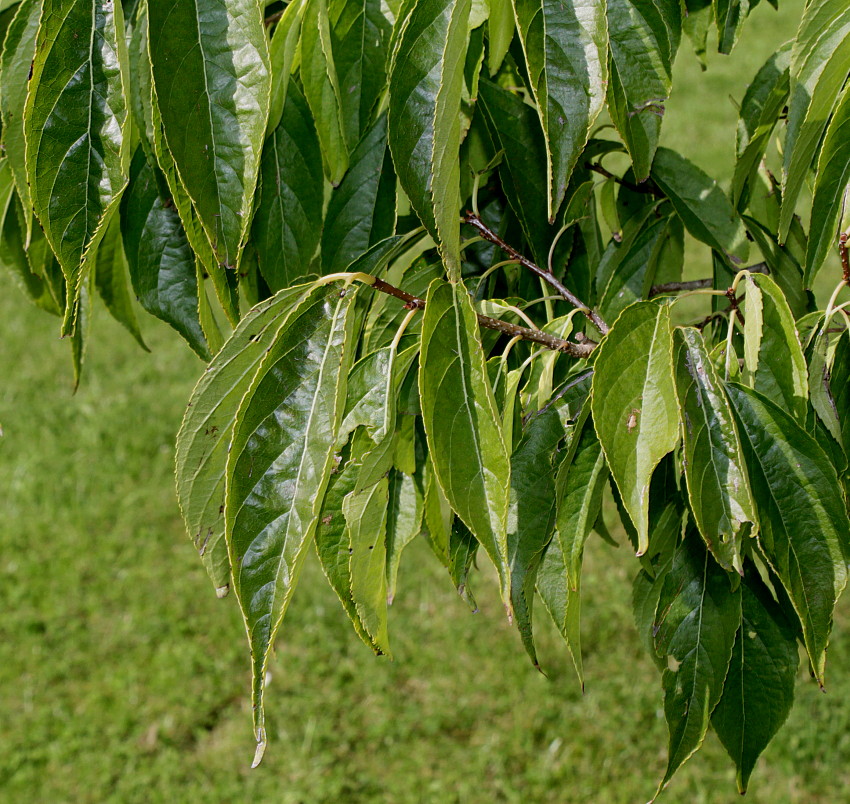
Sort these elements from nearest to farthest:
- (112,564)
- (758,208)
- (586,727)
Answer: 1. (758,208)
2. (586,727)
3. (112,564)

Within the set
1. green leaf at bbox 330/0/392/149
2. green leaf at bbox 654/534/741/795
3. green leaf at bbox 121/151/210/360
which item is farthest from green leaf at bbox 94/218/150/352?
green leaf at bbox 654/534/741/795

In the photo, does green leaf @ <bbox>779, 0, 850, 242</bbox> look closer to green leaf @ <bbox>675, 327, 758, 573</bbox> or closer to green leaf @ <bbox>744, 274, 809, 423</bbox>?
green leaf @ <bbox>744, 274, 809, 423</bbox>

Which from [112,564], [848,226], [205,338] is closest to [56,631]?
[112,564]

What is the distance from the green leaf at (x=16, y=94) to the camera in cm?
95

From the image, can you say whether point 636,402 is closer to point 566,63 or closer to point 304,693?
point 566,63

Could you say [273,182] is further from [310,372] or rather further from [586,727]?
[586,727]

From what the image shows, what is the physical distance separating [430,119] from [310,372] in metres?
0.25

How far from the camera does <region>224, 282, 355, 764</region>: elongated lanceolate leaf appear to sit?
2.58 ft

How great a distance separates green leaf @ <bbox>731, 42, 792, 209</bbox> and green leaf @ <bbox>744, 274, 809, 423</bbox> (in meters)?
0.23

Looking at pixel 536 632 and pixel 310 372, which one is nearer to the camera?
pixel 310 372

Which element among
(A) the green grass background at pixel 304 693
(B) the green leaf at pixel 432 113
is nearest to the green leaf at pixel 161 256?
(B) the green leaf at pixel 432 113

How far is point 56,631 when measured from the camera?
3418 millimetres

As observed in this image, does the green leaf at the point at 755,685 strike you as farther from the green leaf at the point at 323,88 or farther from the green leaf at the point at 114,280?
the green leaf at the point at 114,280

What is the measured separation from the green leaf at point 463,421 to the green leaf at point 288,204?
266 mm
